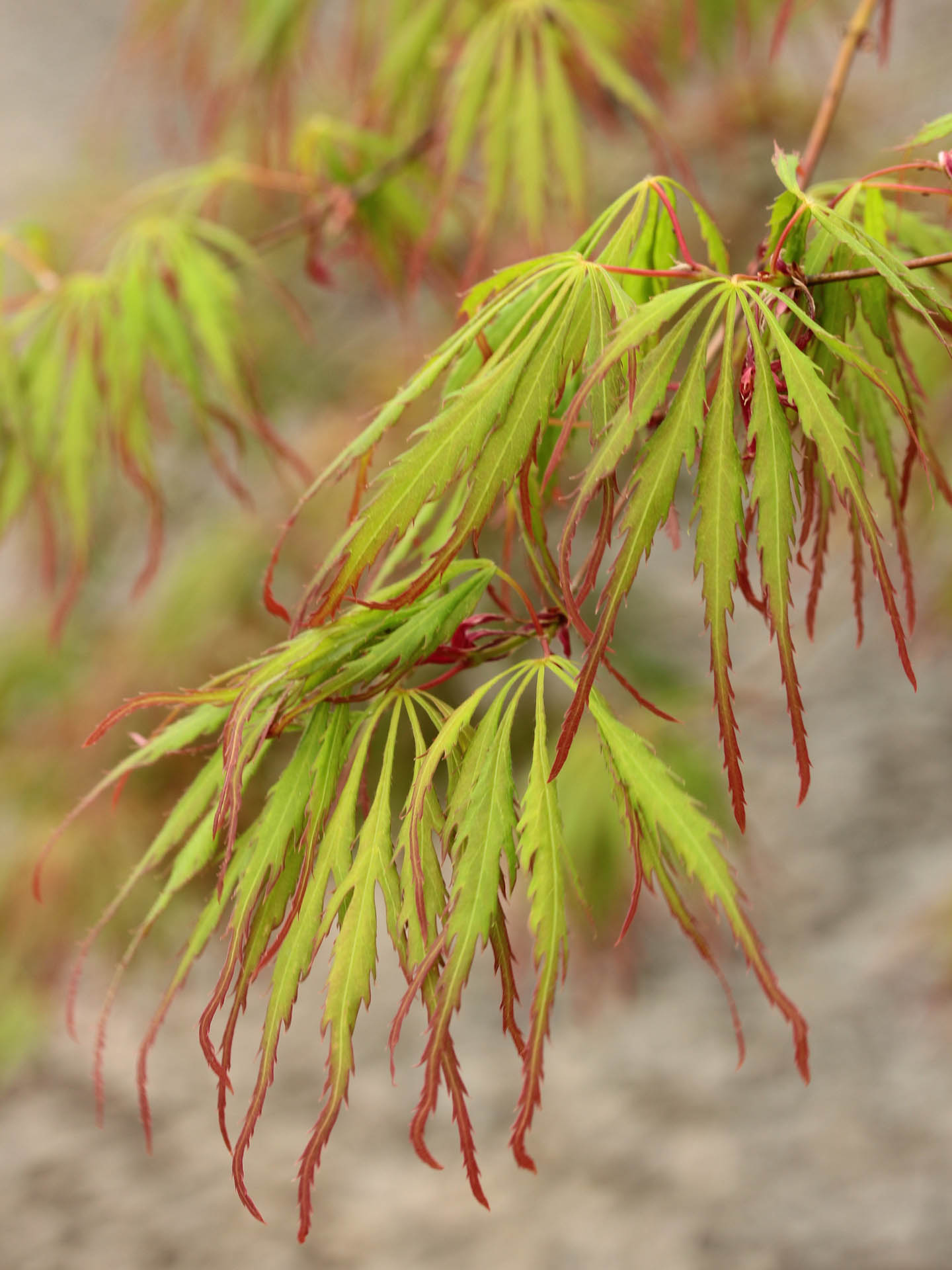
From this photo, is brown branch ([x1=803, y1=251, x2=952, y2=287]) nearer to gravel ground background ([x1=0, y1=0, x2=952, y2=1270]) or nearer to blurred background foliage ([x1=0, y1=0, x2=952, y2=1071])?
blurred background foliage ([x1=0, y1=0, x2=952, y2=1071])

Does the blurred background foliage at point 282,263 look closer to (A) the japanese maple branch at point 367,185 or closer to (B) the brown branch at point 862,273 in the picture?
(A) the japanese maple branch at point 367,185

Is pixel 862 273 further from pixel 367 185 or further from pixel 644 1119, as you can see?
pixel 644 1119

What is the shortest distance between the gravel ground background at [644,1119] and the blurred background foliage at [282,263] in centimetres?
27

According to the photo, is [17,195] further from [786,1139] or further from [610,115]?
[786,1139]

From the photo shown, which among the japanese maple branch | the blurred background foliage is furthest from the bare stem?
the japanese maple branch

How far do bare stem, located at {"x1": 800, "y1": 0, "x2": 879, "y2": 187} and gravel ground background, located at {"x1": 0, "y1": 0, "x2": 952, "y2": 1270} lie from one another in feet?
2.77

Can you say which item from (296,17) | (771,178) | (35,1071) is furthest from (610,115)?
(35,1071)

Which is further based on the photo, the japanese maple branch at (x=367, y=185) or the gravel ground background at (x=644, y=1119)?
the gravel ground background at (x=644, y=1119)

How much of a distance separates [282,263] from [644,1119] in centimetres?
144

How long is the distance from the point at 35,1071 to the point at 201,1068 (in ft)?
0.93

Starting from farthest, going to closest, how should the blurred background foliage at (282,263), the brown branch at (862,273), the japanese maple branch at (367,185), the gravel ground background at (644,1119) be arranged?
the gravel ground background at (644,1119) → the japanese maple branch at (367,185) → the blurred background foliage at (282,263) → the brown branch at (862,273)

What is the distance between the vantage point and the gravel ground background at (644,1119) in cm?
159

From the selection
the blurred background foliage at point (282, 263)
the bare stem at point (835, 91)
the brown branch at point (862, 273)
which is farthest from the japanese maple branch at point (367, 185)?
the brown branch at point (862, 273)

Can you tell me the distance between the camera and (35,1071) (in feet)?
6.67
